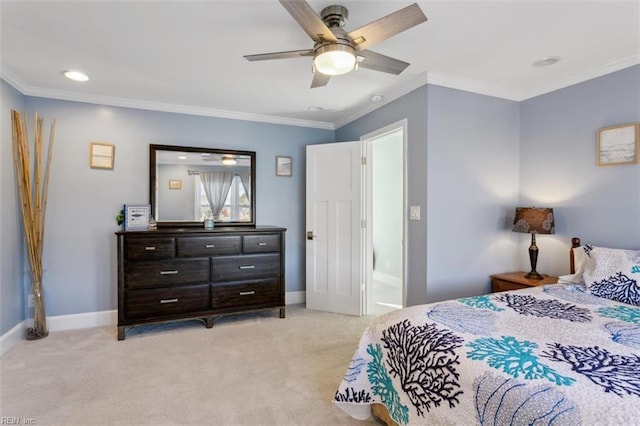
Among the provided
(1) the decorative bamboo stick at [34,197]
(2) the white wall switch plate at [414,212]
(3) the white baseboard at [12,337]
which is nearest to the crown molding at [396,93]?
(2) the white wall switch plate at [414,212]

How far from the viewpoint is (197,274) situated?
3191mm

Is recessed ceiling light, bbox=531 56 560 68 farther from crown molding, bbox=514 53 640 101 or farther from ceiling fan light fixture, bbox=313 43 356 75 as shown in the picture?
ceiling fan light fixture, bbox=313 43 356 75

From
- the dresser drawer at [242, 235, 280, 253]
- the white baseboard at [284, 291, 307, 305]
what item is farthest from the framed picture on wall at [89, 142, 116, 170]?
the white baseboard at [284, 291, 307, 305]

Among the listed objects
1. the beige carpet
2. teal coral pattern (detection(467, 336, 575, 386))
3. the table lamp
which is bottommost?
the beige carpet

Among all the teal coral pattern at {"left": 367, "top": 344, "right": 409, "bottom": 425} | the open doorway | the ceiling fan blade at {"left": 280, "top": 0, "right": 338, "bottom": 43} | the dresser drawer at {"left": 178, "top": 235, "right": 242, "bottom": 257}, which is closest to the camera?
A: the ceiling fan blade at {"left": 280, "top": 0, "right": 338, "bottom": 43}

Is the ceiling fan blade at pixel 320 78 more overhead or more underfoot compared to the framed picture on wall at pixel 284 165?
more overhead

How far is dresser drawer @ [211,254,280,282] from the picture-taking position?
10.7 feet

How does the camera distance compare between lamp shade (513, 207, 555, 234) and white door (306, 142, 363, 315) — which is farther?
white door (306, 142, 363, 315)

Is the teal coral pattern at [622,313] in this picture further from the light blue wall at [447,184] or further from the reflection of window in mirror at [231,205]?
the reflection of window in mirror at [231,205]

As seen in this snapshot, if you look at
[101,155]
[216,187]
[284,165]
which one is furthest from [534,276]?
[101,155]

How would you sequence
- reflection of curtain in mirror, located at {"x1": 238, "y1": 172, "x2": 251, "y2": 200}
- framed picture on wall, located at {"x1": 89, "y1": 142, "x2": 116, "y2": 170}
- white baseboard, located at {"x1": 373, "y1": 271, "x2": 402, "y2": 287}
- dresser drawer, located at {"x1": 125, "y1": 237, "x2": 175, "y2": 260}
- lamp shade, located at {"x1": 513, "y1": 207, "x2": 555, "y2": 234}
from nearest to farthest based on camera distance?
lamp shade, located at {"x1": 513, "y1": 207, "x2": 555, "y2": 234} < dresser drawer, located at {"x1": 125, "y1": 237, "x2": 175, "y2": 260} < framed picture on wall, located at {"x1": 89, "y1": 142, "x2": 116, "y2": 170} < reflection of curtain in mirror, located at {"x1": 238, "y1": 172, "x2": 251, "y2": 200} < white baseboard, located at {"x1": 373, "y1": 271, "x2": 402, "y2": 287}

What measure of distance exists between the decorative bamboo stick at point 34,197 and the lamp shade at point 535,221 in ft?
14.4

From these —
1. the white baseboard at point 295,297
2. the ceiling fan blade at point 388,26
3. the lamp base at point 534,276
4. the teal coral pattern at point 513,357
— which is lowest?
the white baseboard at point 295,297

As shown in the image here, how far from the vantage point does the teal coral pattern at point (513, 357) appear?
3.61 feet
